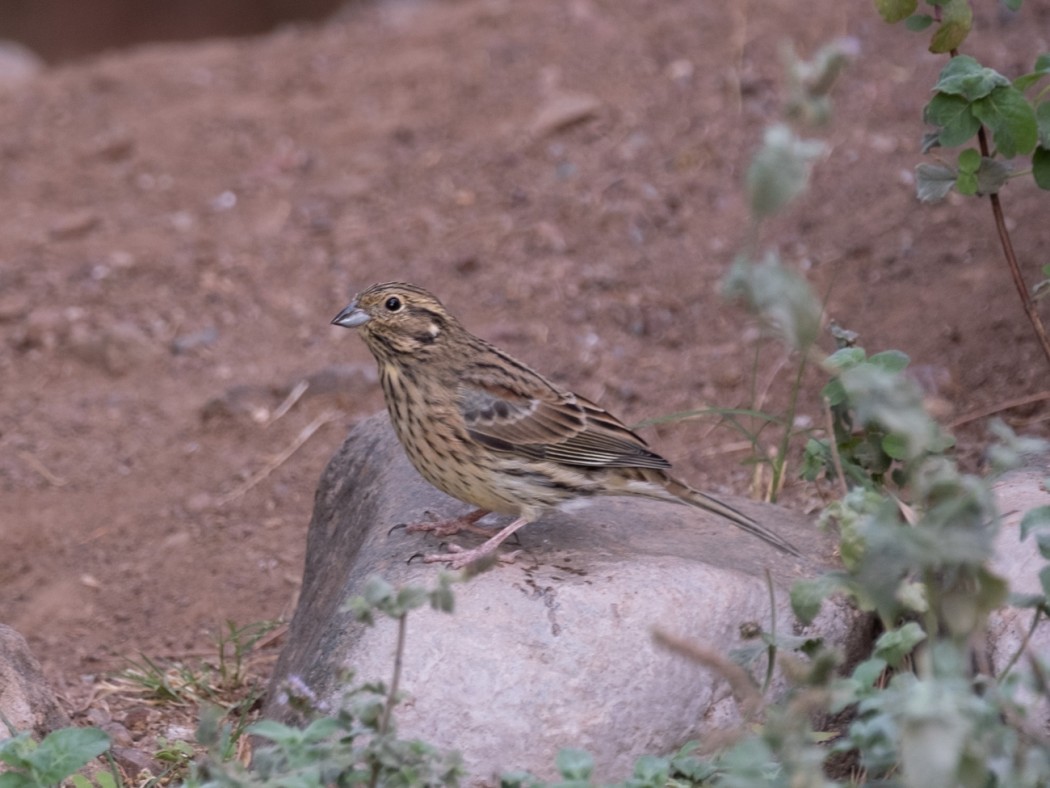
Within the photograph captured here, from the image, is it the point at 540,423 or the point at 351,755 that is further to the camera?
the point at 540,423

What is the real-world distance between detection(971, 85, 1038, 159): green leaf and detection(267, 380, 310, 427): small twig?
367 cm

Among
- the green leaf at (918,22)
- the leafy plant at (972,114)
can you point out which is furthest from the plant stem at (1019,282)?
the green leaf at (918,22)

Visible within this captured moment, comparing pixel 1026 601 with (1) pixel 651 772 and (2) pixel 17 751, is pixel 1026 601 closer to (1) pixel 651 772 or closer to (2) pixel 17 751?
(1) pixel 651 772

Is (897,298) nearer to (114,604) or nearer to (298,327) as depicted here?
(298,327)

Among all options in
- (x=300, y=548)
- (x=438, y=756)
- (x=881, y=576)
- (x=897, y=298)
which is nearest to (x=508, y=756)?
(x=438, y=756)

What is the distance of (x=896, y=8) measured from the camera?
448 cm

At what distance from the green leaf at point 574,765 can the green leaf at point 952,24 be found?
2.60 m

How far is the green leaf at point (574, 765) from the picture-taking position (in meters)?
3.04

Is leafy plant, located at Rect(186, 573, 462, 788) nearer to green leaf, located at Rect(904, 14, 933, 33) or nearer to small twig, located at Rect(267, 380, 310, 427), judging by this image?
green leaf, located at Rect(904, 14, 933, 33)

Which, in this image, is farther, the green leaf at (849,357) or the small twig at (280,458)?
the small twig at (280,458)

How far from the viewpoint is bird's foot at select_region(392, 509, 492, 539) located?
461 cm

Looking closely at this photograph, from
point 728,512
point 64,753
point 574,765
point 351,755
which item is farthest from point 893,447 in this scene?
point 64,753

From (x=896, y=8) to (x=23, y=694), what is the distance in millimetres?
3219

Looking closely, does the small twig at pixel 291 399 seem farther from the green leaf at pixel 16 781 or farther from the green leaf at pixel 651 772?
the green leaf at pixel 651 772
